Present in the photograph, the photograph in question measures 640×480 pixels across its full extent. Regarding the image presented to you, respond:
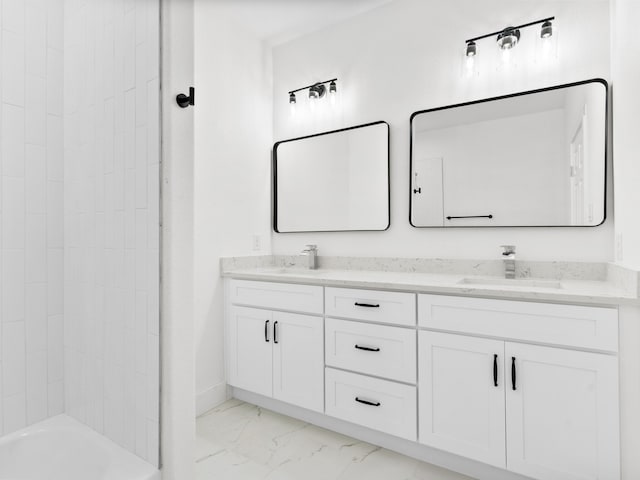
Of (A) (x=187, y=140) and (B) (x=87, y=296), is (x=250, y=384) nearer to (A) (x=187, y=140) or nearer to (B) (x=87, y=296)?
(B) (x=87, y=296)

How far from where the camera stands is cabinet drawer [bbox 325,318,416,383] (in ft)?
5.70

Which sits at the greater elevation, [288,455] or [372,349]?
[372,349]

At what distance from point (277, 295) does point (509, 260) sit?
1.32 metres

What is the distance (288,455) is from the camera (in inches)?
71.1

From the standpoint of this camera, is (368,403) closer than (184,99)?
No

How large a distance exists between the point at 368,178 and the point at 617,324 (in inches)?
61.9

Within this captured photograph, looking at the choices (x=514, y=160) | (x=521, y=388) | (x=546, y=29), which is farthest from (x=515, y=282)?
→ (x=546, y=29)

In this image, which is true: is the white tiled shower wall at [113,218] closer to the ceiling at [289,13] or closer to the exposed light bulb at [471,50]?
the ceiling at [289,13]

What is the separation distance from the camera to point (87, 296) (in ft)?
4.50

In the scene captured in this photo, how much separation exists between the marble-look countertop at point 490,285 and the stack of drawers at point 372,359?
0.20 feet

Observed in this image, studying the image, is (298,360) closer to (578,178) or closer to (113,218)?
(113,218)

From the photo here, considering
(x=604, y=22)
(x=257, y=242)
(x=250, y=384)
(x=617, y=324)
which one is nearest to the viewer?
(x=617, y=324)

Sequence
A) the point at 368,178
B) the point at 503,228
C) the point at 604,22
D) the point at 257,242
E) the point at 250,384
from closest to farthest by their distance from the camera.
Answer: the point at 604,22, the point at 503,228, the point at 250,384, the point at 368,178, the point at 257,242

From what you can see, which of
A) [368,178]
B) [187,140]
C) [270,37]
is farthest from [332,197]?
[187,140]
